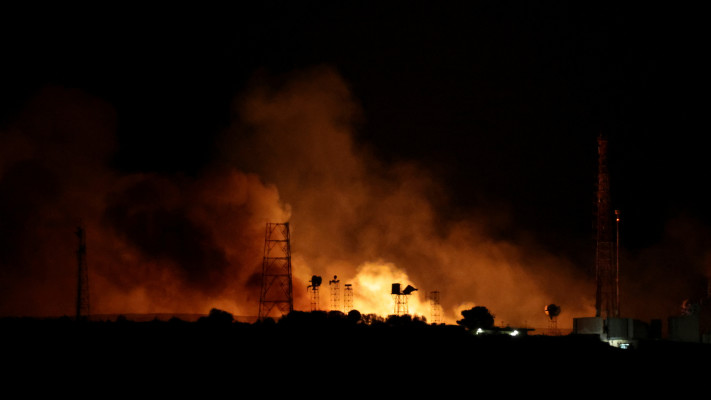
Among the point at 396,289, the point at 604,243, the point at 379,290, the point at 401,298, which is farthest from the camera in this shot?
the point at 379,290

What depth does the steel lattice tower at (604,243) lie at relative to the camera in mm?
60625

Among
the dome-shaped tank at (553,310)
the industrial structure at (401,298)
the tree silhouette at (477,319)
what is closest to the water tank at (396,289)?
the industrial structure at (401,298)

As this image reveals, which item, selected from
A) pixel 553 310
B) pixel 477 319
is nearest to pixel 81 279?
pixel 477 319

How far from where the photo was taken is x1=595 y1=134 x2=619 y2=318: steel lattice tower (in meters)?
60.6

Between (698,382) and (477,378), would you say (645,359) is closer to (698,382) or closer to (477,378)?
(698,382)

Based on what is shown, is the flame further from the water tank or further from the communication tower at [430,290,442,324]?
the water tank

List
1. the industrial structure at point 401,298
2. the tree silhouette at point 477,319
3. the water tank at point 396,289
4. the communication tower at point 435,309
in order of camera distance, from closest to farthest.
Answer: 1. the tree silhouette at point 477,319
2. the water tank at point 396,289
3. the industrial structure at point 401,298
4. the communication tower at point 435,309

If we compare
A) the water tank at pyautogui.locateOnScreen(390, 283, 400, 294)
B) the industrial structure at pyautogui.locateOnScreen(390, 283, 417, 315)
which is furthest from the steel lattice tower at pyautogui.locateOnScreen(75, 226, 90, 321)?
the industrial structure at pyautogui.locateOnScreen(390, 283, 417, 315)

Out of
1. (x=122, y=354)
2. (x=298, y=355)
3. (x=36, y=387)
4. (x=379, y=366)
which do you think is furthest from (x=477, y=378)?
(x=36, y=387)

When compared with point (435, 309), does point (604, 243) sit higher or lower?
higher

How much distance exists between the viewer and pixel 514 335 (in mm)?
55531

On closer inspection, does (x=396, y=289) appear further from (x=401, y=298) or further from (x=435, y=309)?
(x=435, y=309)

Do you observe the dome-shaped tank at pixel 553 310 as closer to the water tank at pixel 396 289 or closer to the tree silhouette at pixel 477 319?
the tree silhouette at pixel 477 319

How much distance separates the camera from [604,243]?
6125cm
